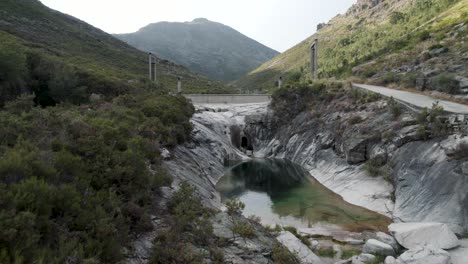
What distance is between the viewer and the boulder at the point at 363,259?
1255cm

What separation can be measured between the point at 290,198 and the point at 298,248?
31.1 ft

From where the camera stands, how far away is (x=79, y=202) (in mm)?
8289

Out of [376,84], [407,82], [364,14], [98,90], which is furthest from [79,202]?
[364,14]

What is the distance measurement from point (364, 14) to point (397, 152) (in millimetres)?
113884

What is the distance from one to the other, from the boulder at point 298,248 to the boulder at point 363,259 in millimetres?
1269

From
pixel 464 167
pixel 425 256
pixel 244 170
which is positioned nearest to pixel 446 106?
pixel 464 167

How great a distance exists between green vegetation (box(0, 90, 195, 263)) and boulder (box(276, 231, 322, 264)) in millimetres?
5105

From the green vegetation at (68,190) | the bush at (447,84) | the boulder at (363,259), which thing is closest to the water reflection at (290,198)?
the boulder at (363,259)

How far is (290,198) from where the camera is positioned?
22625mm

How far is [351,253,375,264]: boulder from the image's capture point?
12547mm

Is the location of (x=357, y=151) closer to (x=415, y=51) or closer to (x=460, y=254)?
(x=460, y=254)

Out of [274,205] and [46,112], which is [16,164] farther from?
[274,205]

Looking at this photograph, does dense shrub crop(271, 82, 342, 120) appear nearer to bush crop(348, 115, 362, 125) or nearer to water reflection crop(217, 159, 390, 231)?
bush crop(348, 115, 362, 125)

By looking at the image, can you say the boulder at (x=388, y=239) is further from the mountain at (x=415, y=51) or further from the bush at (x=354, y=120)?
the mountain at (x=415, y=51)
